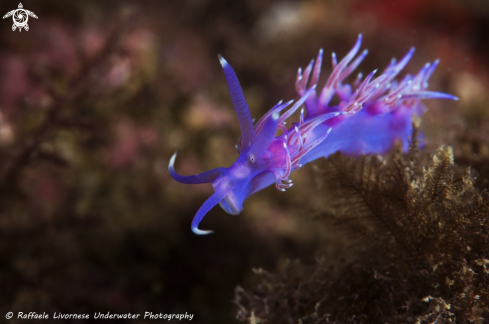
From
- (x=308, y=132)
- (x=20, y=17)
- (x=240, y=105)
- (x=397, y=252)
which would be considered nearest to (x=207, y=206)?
(x=240, y=105)

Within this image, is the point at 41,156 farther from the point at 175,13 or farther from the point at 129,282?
the point at 175,13

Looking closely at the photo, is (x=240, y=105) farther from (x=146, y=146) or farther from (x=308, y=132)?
Result: (x=146, y=146)

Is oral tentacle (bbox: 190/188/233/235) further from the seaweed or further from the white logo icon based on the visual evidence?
the white logo icon

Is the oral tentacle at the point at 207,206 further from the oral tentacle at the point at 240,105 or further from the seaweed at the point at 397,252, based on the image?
the seaweed at the point at 397,252

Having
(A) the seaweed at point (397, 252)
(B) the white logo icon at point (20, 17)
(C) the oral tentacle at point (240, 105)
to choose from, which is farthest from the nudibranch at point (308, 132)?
(B) the white logo icon at point (20, 17)

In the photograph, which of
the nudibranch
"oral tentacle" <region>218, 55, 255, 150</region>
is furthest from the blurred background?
"oral tentacle" <region>218, 55, 255, 150</region>

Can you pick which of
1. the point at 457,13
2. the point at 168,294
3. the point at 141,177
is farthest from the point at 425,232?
the point at 457,13
